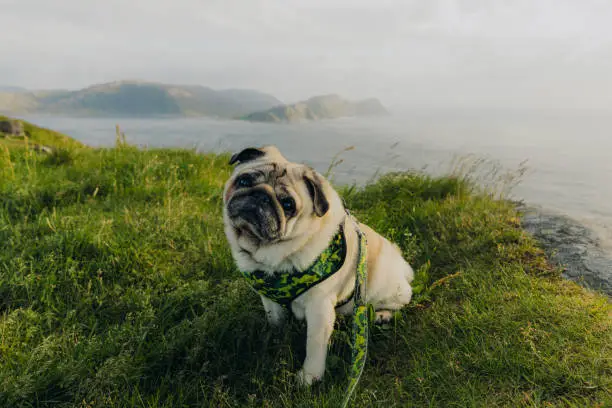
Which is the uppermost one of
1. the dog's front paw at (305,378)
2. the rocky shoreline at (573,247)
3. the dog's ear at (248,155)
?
the dog's ear at (248,155)

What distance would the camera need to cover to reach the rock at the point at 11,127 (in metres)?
12.1

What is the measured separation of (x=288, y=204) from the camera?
2.70 meters

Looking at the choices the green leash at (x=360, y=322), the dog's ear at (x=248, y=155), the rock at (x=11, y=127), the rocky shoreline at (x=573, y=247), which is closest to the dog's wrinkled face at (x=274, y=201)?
the dog's ear at (x=248, y=155)

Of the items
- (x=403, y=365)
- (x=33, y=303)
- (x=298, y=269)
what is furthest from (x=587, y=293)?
(x=33, y=303)

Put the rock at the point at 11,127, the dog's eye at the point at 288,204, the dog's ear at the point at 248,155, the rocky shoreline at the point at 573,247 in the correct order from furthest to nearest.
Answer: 1. the rock at the point at 11,127
2. the rocky shoreline at the point at 573,247
3. the dog's ear at the point at 248,155
4. the dog's eye at the point at 288,204

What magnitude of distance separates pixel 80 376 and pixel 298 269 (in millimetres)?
1849

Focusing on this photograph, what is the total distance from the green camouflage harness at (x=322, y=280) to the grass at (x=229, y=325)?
14.2 inches

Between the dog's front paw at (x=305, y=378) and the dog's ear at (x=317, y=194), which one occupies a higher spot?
the dog's ear at (x=317, y=194)

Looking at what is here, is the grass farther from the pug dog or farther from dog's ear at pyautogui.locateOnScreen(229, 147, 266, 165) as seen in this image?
dog's ear at pyautogui.locateOnScreen(229, 147, 266, 165)

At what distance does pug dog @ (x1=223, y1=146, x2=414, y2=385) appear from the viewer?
264cm

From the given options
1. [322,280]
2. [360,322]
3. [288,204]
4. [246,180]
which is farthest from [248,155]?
[360,322]

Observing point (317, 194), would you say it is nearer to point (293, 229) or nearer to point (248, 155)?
point (293, 229)

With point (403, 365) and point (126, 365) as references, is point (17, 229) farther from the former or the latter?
point (403, 365)

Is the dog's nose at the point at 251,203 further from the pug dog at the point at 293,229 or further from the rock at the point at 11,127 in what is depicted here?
the rock at the point at 11,127
